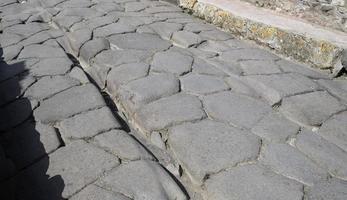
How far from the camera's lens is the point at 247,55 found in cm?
366

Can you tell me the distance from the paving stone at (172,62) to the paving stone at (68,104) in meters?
0.64

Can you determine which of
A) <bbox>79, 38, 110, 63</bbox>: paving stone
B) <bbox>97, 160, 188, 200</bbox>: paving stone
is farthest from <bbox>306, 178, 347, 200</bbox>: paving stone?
<bbox>79, 38, 110, 63</bbox>: paving stone

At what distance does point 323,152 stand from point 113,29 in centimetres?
276

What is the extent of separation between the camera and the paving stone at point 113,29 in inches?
162

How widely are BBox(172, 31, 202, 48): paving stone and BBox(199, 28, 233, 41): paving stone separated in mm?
99

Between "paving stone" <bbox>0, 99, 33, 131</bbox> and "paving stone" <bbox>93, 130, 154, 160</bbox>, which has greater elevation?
"paving stone" <bbox>93, 130, 154, 160</bbox>

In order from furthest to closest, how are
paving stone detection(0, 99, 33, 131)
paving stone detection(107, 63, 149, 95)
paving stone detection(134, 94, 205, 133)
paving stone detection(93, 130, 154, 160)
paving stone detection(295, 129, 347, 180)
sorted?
1. paving stone detection(107, 63, 149, 95)
2. paving stone detection(0, 99, 33, 131)
3. paving stone detection(134, 94, 205, 133)
4. paving stone detection(93, 130, 154, 160)
5. paving stone detection(295, 129, 347, 180)

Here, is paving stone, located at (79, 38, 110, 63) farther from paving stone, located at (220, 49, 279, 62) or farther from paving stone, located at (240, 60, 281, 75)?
paving stone, located at (240, 60, 281, 75)

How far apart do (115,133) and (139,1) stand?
3391mm

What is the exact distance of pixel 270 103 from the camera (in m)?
2.87

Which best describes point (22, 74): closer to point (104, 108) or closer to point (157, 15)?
point (104, 108)

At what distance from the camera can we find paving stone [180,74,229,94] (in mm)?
3009

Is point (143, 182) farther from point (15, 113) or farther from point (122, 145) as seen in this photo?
point (15, 113)

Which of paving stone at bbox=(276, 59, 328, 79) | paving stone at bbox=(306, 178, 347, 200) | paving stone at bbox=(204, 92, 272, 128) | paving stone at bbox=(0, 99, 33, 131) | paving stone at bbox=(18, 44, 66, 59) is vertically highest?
paving stone at bbox=(276, 59, 328, 79)
